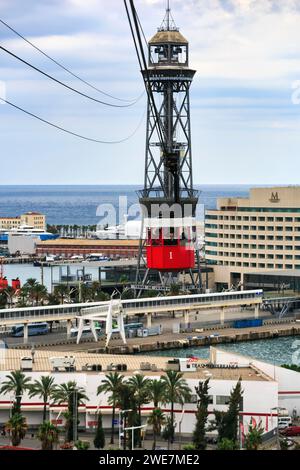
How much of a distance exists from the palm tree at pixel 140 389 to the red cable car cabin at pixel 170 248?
2105 cm

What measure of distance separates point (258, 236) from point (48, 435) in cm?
2721

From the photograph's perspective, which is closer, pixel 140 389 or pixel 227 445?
pixel 227 445

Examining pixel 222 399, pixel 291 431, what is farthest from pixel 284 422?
pixel 222 399

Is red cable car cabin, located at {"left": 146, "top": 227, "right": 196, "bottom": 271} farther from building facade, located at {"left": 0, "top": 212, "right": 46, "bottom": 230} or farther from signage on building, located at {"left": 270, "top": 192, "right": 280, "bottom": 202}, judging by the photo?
building facade, located at {"left": 0, "top": 212, "right": 46, "bottom": 230}

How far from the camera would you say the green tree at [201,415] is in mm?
14679

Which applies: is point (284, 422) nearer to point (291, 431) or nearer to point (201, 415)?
point (291, 431)

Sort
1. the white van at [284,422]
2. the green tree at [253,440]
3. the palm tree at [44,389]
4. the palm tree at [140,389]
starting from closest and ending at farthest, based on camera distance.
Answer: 1. the green tree at [253,440]
2. the palm tree at [140,389]
3. the white van at [284,422]
4. the palm tree at [44,389]

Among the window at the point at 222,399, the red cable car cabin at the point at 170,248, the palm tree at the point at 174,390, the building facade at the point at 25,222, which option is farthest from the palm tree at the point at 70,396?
the building facade at the point at 25,222

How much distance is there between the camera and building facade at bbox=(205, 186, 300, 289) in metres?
40.3

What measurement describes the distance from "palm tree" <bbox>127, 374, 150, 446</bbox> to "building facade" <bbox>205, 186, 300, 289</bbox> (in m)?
23.3

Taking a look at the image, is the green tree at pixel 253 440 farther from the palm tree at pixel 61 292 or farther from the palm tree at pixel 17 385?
the palm tree at pixel 61 292

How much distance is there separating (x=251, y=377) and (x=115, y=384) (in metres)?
2.32

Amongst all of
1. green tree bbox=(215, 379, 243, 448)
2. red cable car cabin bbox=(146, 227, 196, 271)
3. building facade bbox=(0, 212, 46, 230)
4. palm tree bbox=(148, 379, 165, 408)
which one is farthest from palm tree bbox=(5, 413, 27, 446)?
building facade bbox=(0, 212, 46, 230)

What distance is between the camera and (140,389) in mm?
16109
